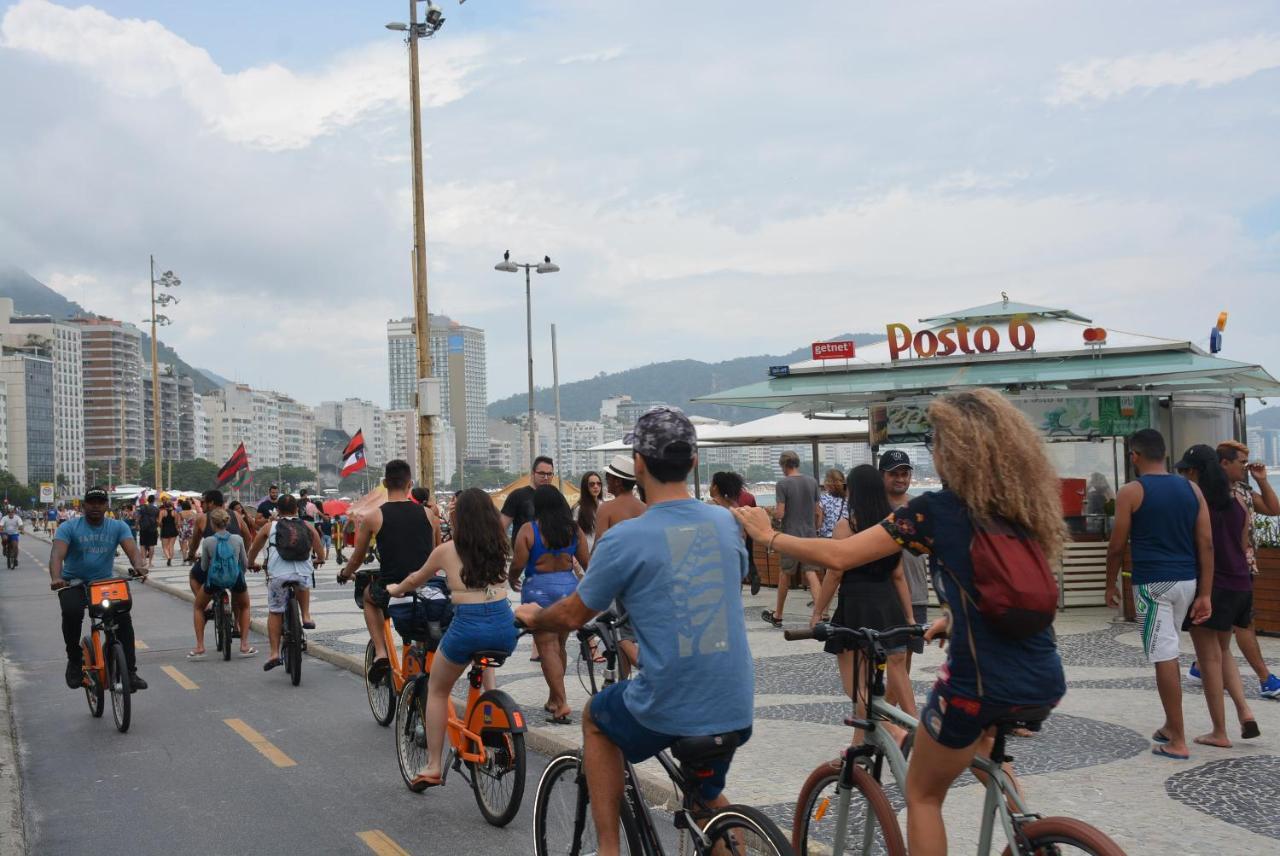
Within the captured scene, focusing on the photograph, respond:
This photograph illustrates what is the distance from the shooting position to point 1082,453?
15.7 meters

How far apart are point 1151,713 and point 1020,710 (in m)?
5.38

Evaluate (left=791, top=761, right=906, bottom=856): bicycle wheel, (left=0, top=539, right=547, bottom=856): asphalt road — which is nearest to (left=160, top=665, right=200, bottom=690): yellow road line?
(left=0, top=539, right=547, bottom=856): asphalt road

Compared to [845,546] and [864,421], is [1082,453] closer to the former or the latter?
[864,421]

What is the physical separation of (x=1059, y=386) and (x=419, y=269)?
382 inches

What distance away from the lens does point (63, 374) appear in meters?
191

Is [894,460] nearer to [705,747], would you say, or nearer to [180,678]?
[705,747]

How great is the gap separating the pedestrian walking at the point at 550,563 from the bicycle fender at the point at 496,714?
2.24 m

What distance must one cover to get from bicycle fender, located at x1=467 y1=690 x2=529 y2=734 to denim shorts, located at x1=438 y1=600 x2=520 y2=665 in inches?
10.3

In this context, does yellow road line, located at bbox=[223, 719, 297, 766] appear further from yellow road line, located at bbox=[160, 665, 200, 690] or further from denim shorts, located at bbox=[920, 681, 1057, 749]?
denim shorts, located at bbox=[920, 681, 1057, 749]

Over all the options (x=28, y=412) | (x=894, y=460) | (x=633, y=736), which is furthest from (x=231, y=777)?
(x=28, y=412)

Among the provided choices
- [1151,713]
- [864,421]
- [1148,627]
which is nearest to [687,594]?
[1148,627]

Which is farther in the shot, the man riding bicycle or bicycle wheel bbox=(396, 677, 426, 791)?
the man riding bicycle

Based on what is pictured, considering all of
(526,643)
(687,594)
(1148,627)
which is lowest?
(526,643)

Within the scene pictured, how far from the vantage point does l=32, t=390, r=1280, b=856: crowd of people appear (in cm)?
339
